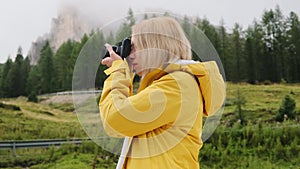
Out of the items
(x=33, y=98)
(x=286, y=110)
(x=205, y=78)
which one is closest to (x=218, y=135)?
(x=286, y=110)

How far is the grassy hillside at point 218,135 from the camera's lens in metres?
3.77

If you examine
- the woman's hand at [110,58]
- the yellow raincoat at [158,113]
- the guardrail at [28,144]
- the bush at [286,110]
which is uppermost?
the woman's hand at [110,58]

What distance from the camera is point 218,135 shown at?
413 centimetres

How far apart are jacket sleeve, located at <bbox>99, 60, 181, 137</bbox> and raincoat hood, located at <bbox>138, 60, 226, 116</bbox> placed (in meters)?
0.03

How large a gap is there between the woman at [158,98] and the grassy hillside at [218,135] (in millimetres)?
2669

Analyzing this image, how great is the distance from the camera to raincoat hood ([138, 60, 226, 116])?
77 centimetres

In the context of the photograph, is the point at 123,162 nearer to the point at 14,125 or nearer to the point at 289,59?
the point at 14,125

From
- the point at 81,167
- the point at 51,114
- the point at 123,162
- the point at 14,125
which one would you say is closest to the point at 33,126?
the point at 14,125

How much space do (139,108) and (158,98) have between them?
0.12 ft

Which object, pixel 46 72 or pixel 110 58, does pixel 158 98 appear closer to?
pixel 110 58

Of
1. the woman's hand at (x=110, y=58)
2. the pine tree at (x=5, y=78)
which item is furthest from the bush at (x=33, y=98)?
the woman's hand at (x=110, y=58)

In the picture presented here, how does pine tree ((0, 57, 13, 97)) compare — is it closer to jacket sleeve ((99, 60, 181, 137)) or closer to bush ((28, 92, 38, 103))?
bush ((28, 92, 38, 103))

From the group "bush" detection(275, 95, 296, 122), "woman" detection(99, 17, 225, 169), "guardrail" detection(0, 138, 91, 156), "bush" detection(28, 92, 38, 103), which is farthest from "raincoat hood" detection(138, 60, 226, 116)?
"bush" detection(28, 92, 38, 103)

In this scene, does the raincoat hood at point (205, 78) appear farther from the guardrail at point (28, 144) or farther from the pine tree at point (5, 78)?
the pine tree at point (5, 78)
